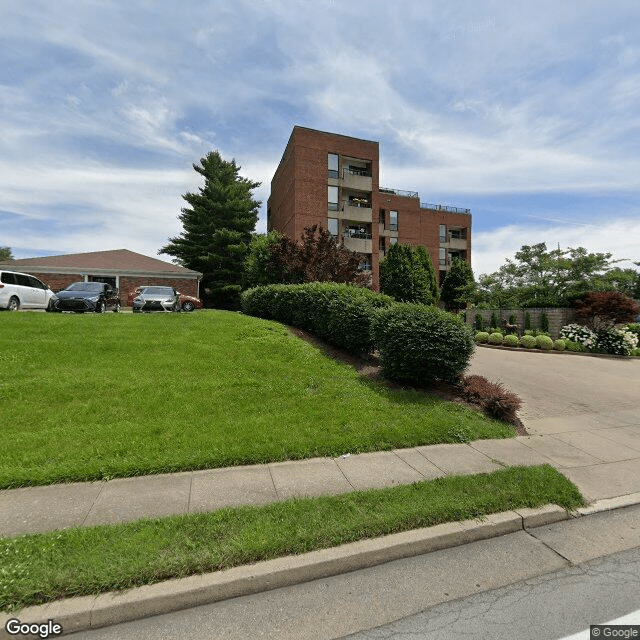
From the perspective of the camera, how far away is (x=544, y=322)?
20344mm

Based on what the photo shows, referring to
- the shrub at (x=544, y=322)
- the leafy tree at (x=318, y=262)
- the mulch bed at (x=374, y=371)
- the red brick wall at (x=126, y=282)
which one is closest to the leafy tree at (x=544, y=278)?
the shrub at (x=544, y=322)

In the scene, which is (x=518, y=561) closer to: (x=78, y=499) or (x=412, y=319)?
(x=78, y=499)

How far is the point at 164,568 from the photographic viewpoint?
2.50 m

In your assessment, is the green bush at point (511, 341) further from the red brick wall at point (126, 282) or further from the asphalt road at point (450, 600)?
the red brick wall at point (126, 282)

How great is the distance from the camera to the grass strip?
241 centimetres

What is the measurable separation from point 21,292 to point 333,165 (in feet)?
84.4

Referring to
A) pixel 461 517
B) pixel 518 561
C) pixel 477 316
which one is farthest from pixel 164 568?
pixel 477 316

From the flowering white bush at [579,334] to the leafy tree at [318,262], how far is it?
11.4 meters

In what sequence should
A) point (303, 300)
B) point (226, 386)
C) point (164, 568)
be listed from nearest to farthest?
point (164, 568) → point (226, 386) → point (303, 300)

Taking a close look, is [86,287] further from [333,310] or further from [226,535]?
[226,535]

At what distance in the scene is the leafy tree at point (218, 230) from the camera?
33406 millimetres

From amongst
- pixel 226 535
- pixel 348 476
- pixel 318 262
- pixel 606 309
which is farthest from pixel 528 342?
pixel 226 535

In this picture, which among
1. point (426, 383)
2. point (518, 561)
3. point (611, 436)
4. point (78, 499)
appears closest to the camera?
point (518, 561)

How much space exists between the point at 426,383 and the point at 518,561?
14.3ft
